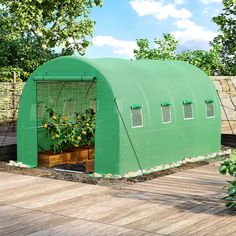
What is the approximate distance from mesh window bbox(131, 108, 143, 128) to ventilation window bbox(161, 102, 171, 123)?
943mm

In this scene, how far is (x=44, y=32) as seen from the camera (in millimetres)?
30578

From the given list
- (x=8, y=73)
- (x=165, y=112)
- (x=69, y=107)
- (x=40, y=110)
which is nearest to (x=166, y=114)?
(x=165, y=112)

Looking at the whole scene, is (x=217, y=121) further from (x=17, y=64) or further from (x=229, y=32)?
(x=17, y=64)

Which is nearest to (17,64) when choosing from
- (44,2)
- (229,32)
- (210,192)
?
(44,2)

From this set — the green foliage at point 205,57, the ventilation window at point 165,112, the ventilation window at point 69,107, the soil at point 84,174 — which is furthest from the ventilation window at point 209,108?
the green foliage at point 205,57

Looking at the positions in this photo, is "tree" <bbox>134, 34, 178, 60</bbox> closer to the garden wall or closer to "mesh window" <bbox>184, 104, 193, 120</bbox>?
the garden wall

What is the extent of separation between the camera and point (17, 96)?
80.3 feet

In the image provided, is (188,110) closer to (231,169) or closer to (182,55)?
(231,169)

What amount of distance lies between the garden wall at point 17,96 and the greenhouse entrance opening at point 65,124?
8.82 m

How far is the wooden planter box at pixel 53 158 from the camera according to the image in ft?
44.7

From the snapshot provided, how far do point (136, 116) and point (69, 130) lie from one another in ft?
8.44

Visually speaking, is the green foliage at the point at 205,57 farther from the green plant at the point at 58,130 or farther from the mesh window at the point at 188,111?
the green plant at the point at 58,130

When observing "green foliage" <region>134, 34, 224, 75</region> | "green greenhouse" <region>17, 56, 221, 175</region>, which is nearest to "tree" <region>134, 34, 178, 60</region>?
"green foliage" <region>134, 34, 224, 75</region>

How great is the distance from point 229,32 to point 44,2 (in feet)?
31.4
